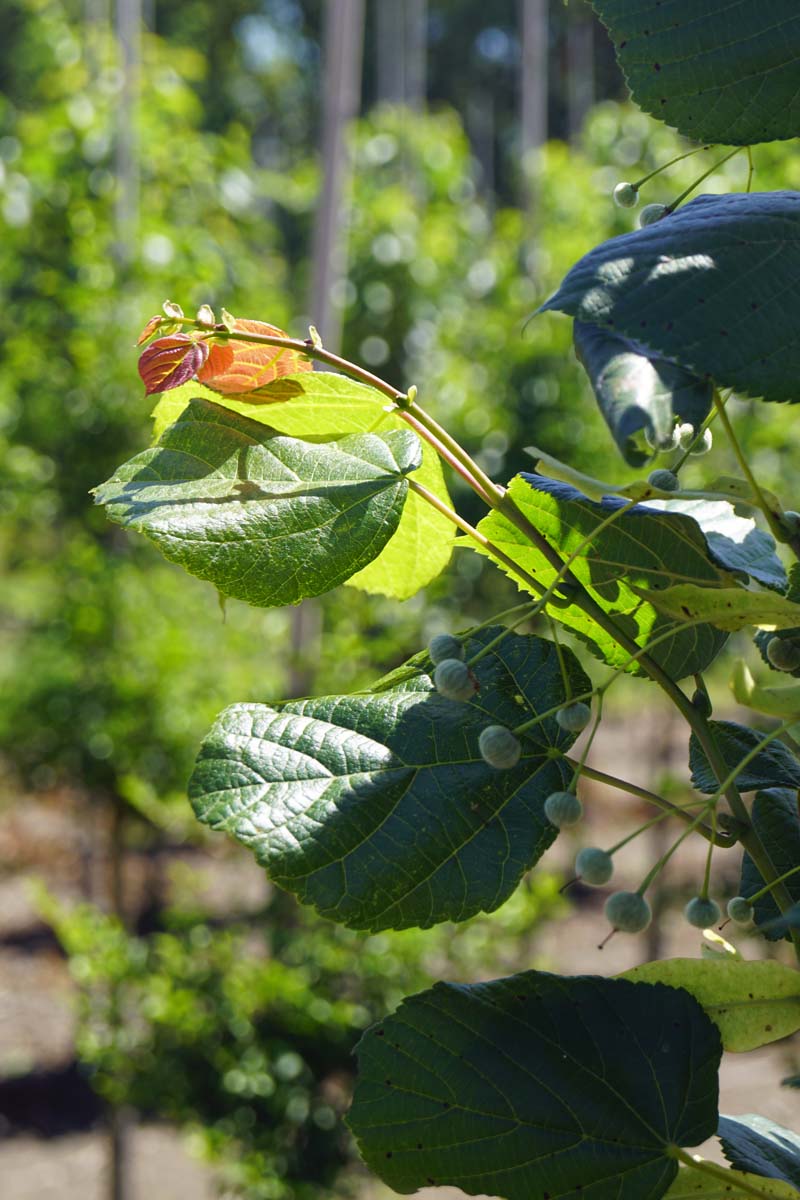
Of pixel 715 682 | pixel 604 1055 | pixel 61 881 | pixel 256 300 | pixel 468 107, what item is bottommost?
pixel 61 881

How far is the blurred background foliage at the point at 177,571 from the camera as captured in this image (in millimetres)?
2840

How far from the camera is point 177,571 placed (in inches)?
145

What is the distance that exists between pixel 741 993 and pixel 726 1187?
0.08 metres

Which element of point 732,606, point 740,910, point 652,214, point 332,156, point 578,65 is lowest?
point 740,910

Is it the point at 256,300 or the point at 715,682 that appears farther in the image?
the point at 715,682

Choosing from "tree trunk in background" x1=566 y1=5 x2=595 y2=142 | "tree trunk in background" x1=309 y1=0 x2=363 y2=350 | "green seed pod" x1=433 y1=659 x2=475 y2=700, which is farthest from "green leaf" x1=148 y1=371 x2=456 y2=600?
"tree trunk in background" x1=566 y1=5 x2=595 y2=142

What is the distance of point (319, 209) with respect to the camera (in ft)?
10.6

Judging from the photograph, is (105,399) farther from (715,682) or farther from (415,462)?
(715,682)

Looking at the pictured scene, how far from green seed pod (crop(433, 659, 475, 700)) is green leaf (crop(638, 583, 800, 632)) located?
84mm

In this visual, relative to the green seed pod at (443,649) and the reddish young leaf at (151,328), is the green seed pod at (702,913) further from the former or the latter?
the reddish young leaf at (151,328)

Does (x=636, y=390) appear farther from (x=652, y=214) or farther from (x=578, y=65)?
(x=578, y=65)

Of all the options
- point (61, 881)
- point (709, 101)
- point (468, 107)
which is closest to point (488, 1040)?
point (709, 101)

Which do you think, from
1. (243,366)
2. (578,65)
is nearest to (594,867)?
(243,366)

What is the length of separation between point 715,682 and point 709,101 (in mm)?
7406
